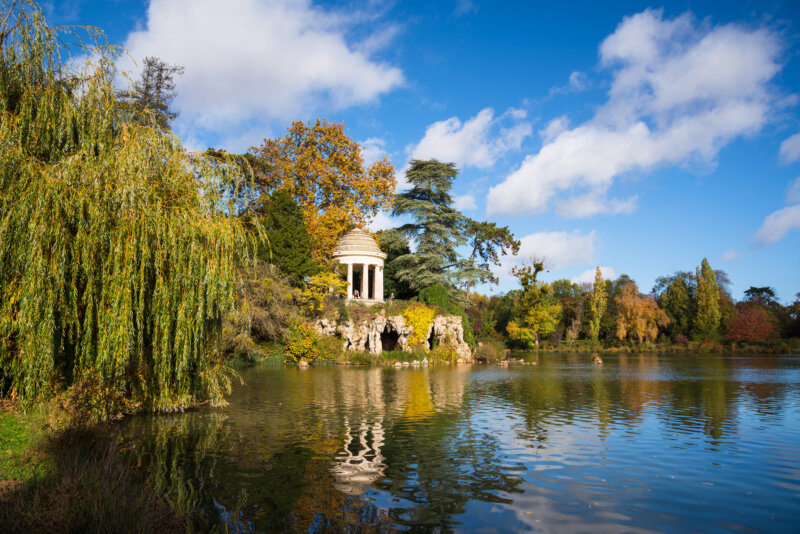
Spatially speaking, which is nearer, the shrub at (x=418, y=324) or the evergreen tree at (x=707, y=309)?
the shrub at (x=418, y=324)

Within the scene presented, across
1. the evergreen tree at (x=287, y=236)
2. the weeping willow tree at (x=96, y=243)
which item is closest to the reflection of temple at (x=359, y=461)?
the weeping willow tree at (x=96, y=243)

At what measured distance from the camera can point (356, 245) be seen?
41094 mm

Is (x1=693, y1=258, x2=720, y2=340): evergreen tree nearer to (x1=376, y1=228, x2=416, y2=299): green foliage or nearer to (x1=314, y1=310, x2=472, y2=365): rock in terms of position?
(x1=314, y1=310, x2=472, y2=365): rock

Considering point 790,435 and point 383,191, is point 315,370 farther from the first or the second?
point 790,435

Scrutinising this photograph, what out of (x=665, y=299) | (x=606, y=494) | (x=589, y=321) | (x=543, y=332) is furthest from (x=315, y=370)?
(x=665, y=299)

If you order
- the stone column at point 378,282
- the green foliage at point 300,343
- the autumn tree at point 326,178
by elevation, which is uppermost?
the autumn tree at point 326,178

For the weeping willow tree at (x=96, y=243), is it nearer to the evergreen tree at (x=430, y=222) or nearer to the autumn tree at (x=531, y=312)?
the evergreen tree at (x=430, y=222)

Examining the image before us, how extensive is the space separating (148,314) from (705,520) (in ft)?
34.9

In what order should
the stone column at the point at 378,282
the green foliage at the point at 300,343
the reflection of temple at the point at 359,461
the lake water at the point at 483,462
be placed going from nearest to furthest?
the lake water at the point at 483,462 → the reflection of temple at the point at 359,461 → the green foliage at the point at 300,343 → the stone column at the point at 378,282

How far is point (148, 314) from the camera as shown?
11.2 meters

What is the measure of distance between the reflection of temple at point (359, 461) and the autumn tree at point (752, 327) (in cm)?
6091

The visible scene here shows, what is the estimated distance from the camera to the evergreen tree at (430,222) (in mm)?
43781

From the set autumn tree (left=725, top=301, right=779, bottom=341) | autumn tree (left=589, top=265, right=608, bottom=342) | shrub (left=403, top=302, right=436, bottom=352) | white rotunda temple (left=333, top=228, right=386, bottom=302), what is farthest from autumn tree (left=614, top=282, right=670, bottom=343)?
white rotunda temple (left=333, top=228, right=386, bottom=302)

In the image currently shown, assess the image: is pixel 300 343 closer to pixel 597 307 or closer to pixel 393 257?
pixel 393 257
